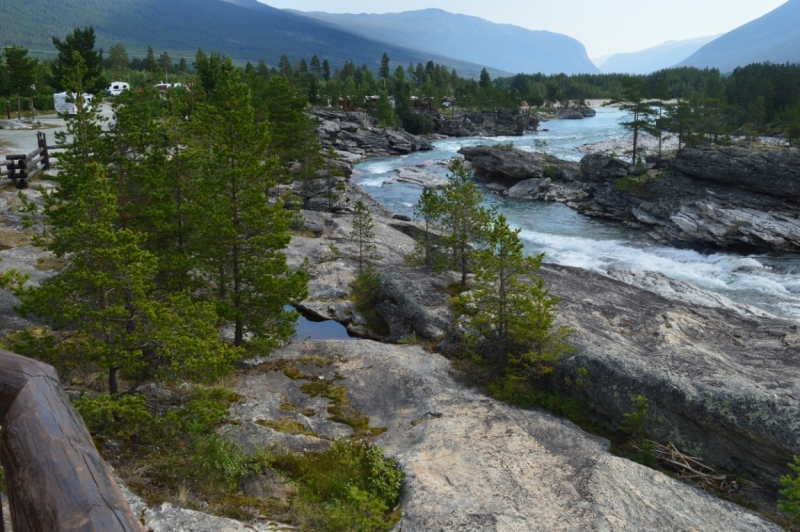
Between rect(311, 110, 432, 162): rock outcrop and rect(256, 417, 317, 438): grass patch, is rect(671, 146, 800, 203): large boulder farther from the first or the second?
rect(311, 110, 432, 162): rock outcrop

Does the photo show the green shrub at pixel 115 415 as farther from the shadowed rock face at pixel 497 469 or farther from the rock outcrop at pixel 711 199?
the rock outcrop at pixel 711 199

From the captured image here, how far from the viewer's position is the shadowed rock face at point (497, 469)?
1239 cm

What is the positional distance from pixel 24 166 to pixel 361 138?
3123 inches

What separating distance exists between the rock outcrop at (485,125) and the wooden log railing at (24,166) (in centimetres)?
11030

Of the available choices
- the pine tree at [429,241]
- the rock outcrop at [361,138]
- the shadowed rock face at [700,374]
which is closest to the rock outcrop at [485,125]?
the rock outcrop at [361,138]

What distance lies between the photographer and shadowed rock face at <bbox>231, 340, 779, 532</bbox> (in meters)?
12.4

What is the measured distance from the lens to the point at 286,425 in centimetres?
1659

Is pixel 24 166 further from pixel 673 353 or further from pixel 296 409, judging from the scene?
pixel 673 353

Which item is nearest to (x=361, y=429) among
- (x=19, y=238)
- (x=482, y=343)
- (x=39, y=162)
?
(x=482, y=343)

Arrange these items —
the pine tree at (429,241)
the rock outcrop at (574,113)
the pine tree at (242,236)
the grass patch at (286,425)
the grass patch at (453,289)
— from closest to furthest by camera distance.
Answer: the grass patch at (286,425) → the pine tree at (242,236) → the grass patch at (453,289) → the pine tree at (429,241) → the rock outcrop at (574,113)

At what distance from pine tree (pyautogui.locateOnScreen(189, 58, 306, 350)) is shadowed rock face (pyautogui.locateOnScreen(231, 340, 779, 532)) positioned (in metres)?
2.44

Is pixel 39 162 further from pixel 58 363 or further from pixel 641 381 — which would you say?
pixel 641 381

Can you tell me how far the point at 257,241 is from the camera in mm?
20344

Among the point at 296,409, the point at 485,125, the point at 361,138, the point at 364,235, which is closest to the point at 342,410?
the point at 296,409
